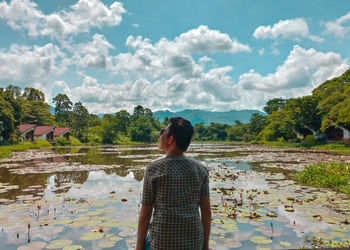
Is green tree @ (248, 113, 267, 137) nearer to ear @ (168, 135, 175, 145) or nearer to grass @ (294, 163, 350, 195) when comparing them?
grass @ (294, 163, 350, 195)

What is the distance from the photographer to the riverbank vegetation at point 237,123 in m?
30.9

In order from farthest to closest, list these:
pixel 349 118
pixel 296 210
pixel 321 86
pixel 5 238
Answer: pixel 321 86, pixel 349 118, pixel 296 210, pixel 5 238

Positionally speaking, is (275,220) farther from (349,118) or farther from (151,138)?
(151,138)

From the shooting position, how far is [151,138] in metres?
70.1

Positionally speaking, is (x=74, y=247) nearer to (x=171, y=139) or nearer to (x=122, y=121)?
(x=171, y=139)

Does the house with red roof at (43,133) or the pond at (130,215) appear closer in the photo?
the pond at (130,215)

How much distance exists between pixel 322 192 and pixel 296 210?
2.32 metres

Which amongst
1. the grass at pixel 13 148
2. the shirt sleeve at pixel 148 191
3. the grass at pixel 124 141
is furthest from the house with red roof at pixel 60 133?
the shirt sleeve at pixel 148 191

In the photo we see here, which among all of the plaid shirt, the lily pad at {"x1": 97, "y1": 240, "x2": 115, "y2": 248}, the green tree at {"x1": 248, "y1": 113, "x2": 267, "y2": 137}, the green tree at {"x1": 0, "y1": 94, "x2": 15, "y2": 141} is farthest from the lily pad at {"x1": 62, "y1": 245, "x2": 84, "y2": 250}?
the green tree at {"x1": 248, "y1": 113, "x2": 267, "y2": 137}

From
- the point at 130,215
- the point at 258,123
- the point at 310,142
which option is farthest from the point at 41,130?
the point at 130,215

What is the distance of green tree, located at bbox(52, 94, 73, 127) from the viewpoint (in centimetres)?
6886

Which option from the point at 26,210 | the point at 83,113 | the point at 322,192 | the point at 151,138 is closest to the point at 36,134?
the point at 83,113

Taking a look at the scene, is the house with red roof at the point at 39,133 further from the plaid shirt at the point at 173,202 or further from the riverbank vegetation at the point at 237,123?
the plaid shirt at the point at 173,202

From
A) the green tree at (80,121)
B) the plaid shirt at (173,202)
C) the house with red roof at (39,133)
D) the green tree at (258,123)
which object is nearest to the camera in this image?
the plaid shirt at (173,202)
